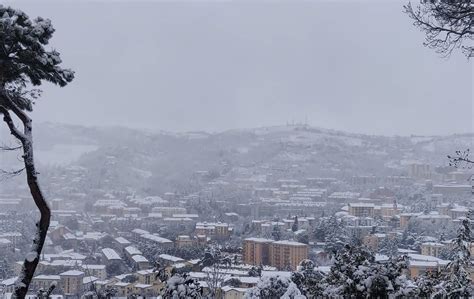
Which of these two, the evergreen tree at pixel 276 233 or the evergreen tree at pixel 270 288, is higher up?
the evergreen tree at pixel 270 288

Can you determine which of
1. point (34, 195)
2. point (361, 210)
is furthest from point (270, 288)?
point (361, 210)

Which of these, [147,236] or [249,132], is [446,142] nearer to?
[249,132]

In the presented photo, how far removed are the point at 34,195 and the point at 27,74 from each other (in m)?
0.90

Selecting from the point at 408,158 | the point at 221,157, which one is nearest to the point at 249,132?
the point at 221,157

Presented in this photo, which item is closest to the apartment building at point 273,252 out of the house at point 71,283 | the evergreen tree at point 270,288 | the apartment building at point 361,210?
the house at point 71,283

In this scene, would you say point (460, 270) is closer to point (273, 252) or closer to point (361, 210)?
point (273, 252)

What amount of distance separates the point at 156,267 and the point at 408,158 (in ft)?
213

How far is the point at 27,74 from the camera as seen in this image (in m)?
4.21

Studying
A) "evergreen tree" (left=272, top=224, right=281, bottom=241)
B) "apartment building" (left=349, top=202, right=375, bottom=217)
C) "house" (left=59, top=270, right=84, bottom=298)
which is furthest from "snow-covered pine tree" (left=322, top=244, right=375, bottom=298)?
"apartment building" (left=349, top=202, right=375, bottom=217)

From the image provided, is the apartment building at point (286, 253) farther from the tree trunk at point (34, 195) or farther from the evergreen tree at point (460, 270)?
the tree trunk at point (34, 195)

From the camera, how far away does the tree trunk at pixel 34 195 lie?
3.94m

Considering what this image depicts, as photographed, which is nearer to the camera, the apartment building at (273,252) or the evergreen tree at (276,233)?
the apartment building at (273,252)

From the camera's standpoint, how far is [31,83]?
432cm

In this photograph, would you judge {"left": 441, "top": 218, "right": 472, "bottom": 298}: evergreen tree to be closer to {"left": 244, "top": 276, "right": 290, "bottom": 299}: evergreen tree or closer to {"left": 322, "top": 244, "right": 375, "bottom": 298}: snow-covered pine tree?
{"left": 322, "top": 244, "right": 375, "bottom": 298}: snow-covered pine tree
